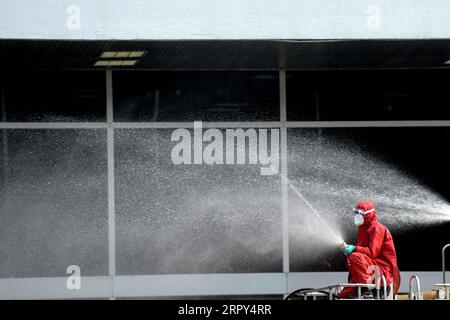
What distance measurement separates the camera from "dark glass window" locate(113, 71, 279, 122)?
54.0 ft

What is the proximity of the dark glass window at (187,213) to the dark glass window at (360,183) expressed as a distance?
0.39 meters

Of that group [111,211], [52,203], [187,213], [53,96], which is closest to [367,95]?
[187,213]

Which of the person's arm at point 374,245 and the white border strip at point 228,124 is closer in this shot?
the person's arm at point 374,245

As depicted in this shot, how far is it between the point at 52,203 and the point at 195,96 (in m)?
2.40

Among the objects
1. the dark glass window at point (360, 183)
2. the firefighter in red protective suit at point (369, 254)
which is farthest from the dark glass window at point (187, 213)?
the firefighter in red protective suit at point (369, 254)

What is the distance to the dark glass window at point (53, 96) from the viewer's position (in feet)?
53.2

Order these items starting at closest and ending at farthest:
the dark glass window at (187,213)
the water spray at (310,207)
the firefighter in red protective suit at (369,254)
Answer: the firefighter in red protective suit at (369,254), the dark glass window at (187,213), the water spray at (310,207)

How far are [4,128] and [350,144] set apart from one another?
183 inches

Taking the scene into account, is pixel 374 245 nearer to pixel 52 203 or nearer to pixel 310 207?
pixel 310 207

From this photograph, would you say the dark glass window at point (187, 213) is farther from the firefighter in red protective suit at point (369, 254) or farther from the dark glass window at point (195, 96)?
the firefighter in red protective suit at point (369, 254)

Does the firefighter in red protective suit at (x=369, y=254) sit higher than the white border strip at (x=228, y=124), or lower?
lower

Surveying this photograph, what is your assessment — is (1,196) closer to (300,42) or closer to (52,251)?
(52,251)

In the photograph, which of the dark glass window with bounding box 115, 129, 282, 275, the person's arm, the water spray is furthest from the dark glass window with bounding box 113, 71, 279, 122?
the person's arm

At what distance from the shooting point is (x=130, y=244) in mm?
16359
